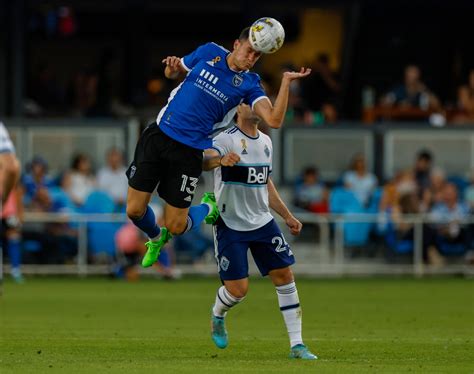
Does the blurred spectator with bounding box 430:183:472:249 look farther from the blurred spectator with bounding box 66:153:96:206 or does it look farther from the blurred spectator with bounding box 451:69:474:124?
the blurred spectator with bounding box 66:153:96:206

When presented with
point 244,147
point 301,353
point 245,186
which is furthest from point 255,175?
point 301,353

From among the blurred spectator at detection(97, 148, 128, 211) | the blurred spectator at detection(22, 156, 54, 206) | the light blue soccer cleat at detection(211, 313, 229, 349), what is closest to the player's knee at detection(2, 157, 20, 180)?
the light blue soccer cleat at detection(211, 313, 229, 349)

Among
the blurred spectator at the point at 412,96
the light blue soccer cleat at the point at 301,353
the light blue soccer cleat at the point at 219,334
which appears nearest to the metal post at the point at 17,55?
the blurred spectator at the point at 412,96

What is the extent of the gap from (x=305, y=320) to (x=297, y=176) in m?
11.5

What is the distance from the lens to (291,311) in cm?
1273

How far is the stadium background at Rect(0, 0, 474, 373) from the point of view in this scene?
13.9 meters

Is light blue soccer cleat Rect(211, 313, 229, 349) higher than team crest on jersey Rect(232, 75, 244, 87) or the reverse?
the reverse

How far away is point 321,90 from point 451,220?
5.33 m

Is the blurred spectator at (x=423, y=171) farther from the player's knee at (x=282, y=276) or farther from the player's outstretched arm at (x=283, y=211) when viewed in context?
the player's knee at (x=282, y=276)

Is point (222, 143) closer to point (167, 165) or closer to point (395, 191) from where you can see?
point (167, 165)

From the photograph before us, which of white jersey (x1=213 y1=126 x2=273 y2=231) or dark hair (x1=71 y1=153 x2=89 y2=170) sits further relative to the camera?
dark hair (x1=71 y1=153 x2=89 y2=170)

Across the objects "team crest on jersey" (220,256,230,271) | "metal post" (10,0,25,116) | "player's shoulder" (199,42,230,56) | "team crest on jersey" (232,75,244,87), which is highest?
"metal post" (10,0,25,116)

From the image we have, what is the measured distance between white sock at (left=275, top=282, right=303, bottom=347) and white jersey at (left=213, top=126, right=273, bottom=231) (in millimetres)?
627

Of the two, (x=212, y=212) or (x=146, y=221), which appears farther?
(x=146, y=221)
